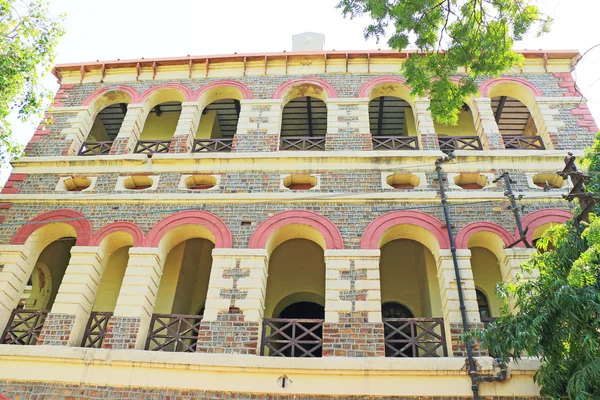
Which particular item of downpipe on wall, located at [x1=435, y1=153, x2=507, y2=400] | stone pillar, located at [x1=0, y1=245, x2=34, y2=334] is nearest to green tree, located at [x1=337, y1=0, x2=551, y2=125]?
downpipe on wall, located at [x1=435, y1=153, x2=507, y2=400]

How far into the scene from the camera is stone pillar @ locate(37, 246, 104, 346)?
30.9ft

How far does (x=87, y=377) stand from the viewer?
28.7 ft

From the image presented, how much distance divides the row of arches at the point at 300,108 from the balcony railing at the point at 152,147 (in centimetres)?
11

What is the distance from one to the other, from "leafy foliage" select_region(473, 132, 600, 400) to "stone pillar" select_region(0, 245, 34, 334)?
360 inches

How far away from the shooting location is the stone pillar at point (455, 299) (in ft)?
29.1

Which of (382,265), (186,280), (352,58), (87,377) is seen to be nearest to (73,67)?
(186,280)

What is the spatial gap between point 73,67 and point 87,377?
9257mm

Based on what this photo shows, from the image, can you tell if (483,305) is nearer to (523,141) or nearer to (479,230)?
(479,230)

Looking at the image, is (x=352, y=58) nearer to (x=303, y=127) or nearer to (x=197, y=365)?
(x=303, y=127)

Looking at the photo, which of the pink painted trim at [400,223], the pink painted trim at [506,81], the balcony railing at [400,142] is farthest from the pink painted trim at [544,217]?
the pink painted trim at [506,81]

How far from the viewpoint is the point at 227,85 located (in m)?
13.3

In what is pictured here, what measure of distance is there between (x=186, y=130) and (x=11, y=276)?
514 cm

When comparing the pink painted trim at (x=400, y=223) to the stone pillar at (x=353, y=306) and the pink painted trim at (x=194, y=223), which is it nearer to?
the stone pillar at (x=353, y=306)

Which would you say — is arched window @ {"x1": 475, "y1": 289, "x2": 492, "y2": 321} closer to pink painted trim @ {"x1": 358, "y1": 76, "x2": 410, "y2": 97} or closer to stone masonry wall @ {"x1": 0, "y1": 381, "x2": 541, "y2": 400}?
stone masonry wall @ {"x1": 0, "y1": 381, "x2": 541, "y2": 400}
